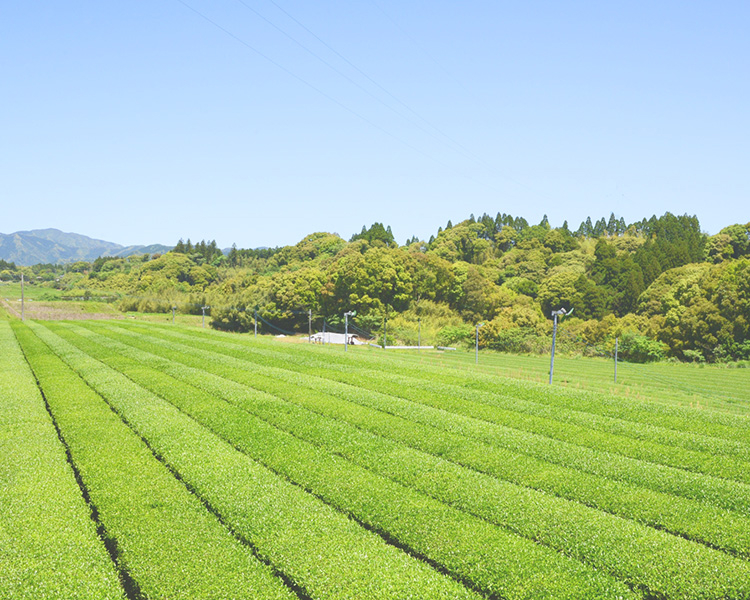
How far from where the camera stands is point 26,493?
29.4 feet

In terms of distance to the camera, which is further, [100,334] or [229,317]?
[229,317]

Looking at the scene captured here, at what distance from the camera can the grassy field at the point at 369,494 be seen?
662cm

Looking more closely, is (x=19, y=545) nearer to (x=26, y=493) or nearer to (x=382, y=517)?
(x=26, y=493)

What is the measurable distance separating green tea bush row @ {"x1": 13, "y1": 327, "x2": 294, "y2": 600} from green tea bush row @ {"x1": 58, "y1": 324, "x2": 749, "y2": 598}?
2.21 metres

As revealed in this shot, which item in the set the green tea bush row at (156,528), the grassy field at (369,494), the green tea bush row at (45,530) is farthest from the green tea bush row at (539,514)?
the green tea bush row at (45,530)

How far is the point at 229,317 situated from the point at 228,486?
71.5 meters

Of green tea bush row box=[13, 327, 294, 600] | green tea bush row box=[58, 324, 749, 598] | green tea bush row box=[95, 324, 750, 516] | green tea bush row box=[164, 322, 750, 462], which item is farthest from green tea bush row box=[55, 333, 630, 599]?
green tea bush row box=[164, 322, 750, 462]

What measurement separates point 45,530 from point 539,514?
24.9 feet

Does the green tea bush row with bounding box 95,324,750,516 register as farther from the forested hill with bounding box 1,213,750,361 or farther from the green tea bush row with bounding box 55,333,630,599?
the forested hill with bounding box 1,213,750,361

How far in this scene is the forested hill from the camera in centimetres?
4922

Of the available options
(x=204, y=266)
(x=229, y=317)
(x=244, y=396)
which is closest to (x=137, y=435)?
(x=244, y=396)

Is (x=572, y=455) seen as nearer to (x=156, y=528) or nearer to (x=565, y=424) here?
(x=565, y=424)

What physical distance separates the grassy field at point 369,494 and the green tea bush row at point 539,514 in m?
0.04

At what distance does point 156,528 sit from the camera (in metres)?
7.74
